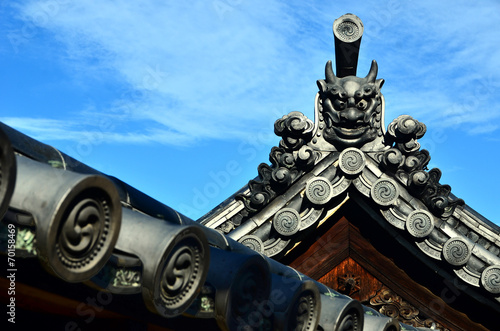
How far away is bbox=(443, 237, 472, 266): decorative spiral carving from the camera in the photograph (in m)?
8.58

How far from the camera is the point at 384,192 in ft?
29.7

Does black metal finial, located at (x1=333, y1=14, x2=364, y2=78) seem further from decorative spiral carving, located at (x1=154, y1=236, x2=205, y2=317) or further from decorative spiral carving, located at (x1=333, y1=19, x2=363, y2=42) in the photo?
decorative spiral carving, located at (x1=154, y1=236, x2=205, y2=317)

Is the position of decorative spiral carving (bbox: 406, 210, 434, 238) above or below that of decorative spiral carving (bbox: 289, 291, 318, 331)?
above

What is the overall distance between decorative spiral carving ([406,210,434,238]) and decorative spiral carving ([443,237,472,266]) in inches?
11.6

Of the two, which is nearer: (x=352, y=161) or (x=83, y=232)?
(x=83, y=232)

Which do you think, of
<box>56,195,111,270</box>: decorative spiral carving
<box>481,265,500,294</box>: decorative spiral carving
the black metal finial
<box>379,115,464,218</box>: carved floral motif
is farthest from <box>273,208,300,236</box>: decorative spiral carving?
<box>56,195,111,270</box>: decorative spiral carving

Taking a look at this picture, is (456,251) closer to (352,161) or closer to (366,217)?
(366,217)

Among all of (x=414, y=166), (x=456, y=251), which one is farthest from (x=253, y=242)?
(x=456, y=251)

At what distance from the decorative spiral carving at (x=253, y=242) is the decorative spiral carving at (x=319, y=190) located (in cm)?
87

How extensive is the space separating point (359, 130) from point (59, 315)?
5629 millimetres

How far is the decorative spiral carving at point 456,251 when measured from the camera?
8578 mm

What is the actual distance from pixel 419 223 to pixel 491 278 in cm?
110

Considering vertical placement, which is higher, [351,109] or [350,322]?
[351,109]

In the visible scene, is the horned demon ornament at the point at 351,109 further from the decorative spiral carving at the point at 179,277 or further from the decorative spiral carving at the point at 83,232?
the decorative spiral carving at the point at 83,232
